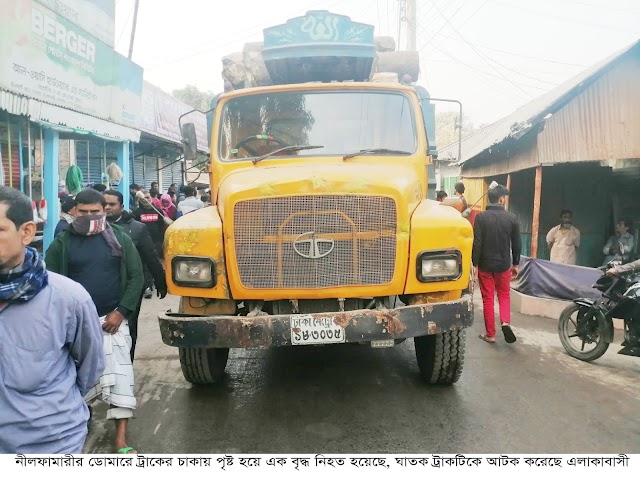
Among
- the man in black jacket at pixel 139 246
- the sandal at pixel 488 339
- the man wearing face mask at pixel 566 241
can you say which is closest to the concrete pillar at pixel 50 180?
the man in black jacket at pixel 139 246

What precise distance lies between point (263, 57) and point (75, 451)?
4.82 meters

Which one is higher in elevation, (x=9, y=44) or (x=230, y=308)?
(x=9, y=44)

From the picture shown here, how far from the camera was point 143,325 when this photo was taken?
269 inches

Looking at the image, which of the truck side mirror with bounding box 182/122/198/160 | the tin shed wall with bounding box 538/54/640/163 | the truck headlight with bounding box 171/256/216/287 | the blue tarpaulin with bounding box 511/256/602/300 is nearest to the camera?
the truck headlight with bounding box 171/256/216/287

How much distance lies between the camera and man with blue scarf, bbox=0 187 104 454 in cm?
186

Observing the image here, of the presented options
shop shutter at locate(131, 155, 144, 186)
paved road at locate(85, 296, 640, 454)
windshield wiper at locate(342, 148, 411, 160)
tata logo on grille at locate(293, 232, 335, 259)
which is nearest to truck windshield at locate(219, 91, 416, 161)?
windshield wiper at locate(342, 148, 411, 160)

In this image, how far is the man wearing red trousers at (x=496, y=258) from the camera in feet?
19.1

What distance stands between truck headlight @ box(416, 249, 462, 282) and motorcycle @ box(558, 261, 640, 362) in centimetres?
225

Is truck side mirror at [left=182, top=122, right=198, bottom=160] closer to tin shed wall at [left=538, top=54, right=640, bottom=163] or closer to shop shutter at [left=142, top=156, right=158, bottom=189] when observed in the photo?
tin shed wall at [left=538, top=54, right=640, bottom=163]

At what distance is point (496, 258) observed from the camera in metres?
5.82

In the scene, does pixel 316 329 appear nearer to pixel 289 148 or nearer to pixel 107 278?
pixel 107 278

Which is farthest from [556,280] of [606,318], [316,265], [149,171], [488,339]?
[149,171]

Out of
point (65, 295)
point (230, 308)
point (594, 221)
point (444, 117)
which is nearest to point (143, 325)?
point (230, 308)

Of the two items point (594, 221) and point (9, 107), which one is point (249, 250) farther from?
point (594, 221)
